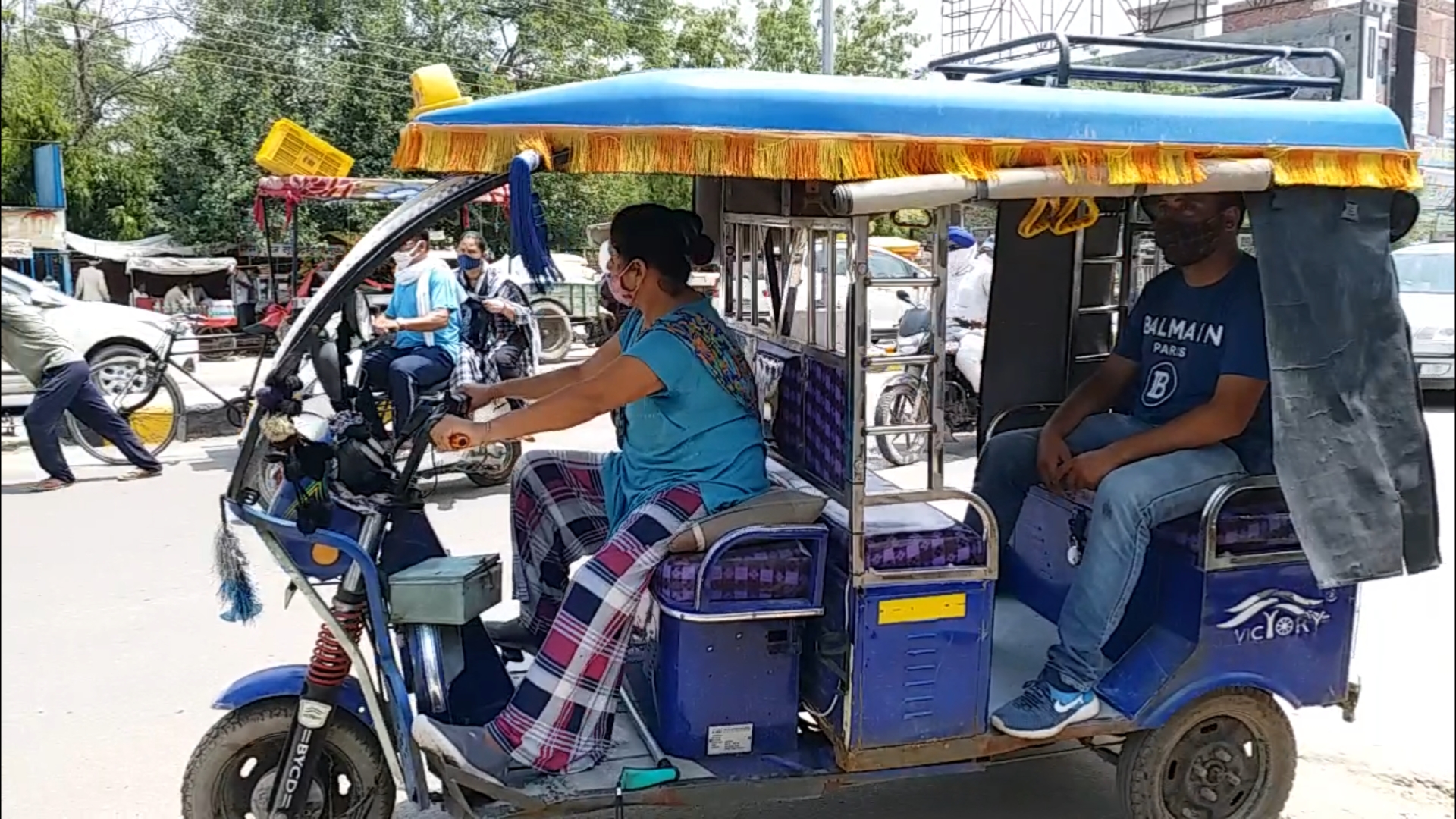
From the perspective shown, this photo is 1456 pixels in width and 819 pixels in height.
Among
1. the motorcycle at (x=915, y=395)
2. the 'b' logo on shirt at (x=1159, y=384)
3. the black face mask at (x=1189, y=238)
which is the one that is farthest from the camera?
the motorcycle at (x=915, y=395)

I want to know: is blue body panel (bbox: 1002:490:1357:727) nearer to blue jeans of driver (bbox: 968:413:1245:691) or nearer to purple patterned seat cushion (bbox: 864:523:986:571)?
blue jeans of driver (bbox: 968:413:1245:691)

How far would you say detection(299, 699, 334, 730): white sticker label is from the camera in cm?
288

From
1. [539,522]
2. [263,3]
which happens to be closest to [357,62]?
[263,3]

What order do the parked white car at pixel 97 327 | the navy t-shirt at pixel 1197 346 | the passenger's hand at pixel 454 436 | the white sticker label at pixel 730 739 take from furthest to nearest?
the parked white car at pixel 97 327 → the navy t-shirt at pixel 1197 346 → the white sticker label at pixel 730 739 → the passenger's hand at pixel 454 436

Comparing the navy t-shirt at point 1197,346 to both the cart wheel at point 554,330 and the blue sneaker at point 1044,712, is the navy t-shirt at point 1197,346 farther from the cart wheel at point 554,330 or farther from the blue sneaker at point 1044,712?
the cart wheel at point 554,330

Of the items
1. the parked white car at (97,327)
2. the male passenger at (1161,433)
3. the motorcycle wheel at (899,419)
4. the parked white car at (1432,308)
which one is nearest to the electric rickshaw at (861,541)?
the male passenger at (1161,433)

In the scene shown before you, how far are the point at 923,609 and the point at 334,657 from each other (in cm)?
145

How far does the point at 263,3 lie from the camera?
13.0m

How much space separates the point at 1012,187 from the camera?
2.78 m

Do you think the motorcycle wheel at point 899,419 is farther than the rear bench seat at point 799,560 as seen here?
Answer: Yes

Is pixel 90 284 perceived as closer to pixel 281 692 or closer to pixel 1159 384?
pixel 281 692

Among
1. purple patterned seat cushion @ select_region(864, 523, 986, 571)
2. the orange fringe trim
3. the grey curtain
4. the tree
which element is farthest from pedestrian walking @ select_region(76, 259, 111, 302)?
the grey curtain

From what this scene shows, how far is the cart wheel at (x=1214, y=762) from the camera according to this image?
3.34m

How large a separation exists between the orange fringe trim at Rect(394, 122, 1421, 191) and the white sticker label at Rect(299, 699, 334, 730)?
1.30 m
